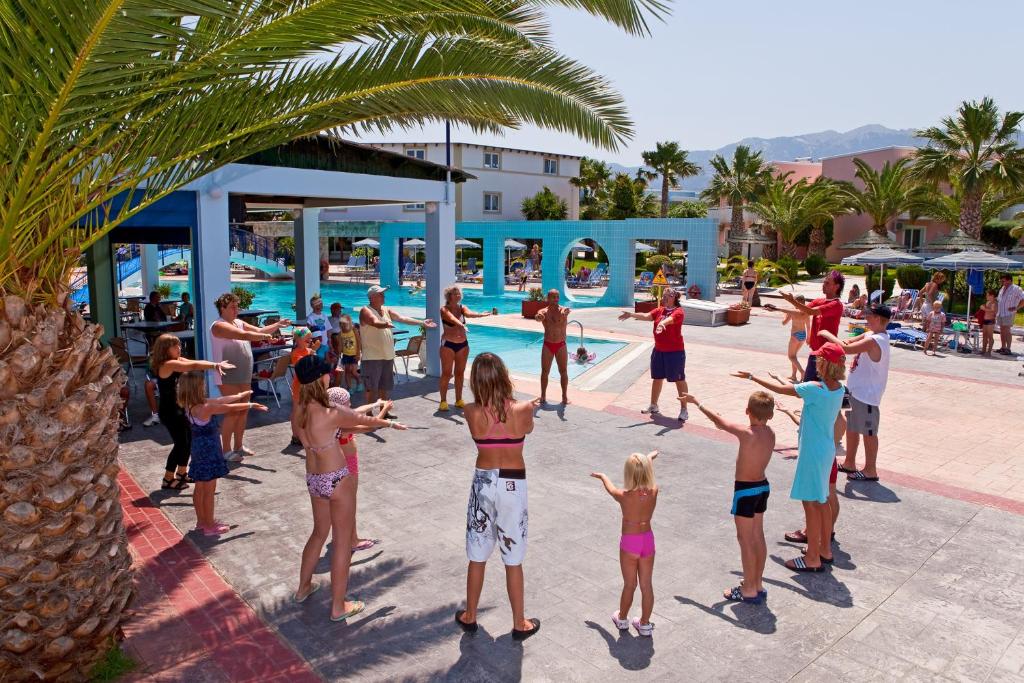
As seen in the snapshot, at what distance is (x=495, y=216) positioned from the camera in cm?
4809

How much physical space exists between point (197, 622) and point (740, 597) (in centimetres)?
351

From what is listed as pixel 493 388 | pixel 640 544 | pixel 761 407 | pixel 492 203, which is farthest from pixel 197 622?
pixel 492 203

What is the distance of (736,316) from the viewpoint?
20984 millimetres

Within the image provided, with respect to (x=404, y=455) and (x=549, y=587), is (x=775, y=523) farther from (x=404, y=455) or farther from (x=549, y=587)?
(x=404, y=455)

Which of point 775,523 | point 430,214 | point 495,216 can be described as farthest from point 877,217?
point 775,523

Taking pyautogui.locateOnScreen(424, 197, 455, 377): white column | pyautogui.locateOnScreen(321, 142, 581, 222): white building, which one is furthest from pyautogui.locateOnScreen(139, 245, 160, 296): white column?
pyautogui.locateOnScreen(321, 142, 581, 222): white building

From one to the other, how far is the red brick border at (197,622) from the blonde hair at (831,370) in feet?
13.2

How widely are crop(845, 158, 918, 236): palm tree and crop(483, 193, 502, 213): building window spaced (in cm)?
2049

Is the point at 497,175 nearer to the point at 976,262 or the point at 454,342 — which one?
the point at 976,262

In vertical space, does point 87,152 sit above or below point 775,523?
above

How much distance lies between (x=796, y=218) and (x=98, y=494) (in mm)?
41779

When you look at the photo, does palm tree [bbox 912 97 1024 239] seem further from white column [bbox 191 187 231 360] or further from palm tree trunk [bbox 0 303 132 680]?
palm tree trunk [bbox 0 303 132 680]

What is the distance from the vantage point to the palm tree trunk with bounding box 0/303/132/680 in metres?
3.58

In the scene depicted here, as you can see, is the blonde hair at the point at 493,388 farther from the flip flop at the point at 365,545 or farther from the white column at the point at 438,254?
the white column at the point at 438,254
